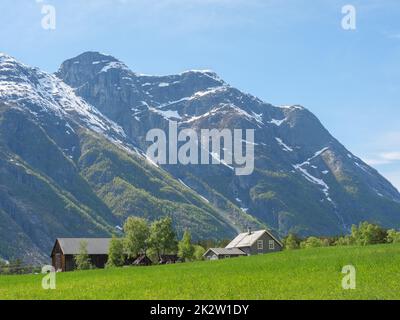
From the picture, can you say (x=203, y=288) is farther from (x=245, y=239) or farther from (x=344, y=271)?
(x=245, y=239)

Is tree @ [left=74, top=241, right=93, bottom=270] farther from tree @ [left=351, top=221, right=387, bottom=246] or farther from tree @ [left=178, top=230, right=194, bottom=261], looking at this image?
tree @ [left=351, top=221, right=387, bottom=246]

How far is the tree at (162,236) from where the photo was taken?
413 feet

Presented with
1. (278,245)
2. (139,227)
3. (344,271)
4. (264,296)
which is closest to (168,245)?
(139,227)

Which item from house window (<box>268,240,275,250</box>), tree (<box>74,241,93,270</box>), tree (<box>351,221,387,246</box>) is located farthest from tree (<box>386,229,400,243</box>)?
tree (<box>74,241,93,270</box>)

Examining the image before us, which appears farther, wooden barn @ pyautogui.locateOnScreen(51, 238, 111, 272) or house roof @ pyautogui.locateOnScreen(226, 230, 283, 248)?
house roof @ pyautogui.locateOnScreen(226, 230, 283, 248)

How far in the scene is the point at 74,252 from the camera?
486 feet

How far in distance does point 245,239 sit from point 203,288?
136 m

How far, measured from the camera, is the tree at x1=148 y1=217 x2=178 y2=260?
126 metres

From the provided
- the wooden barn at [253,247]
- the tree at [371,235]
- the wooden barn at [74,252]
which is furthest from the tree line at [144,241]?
the tree at [371,235]

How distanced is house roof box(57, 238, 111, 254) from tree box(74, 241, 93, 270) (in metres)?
4.55
